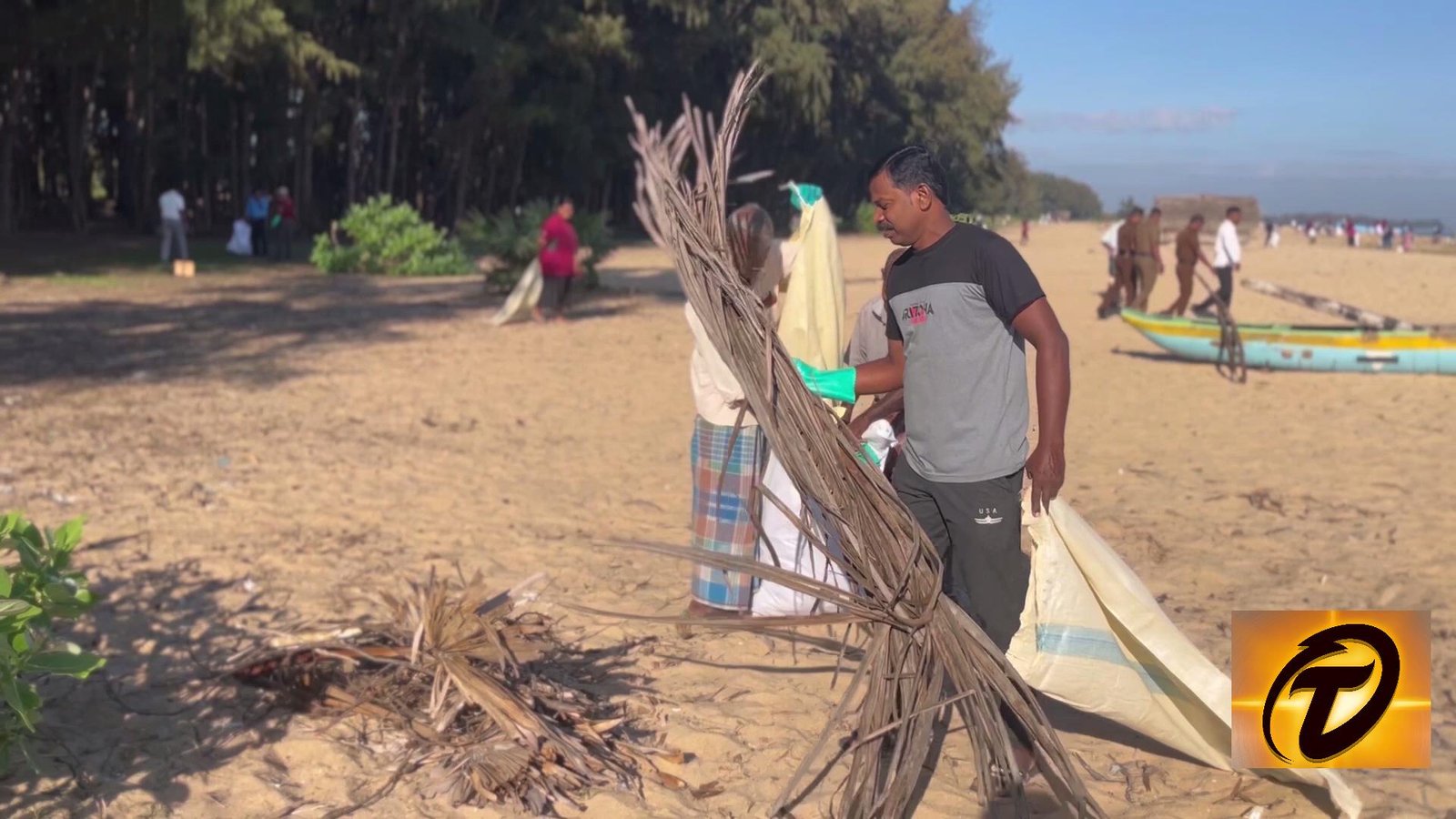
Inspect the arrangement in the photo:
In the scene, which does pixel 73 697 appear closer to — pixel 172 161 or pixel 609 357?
pixel 609 357

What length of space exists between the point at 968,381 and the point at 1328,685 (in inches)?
44.4

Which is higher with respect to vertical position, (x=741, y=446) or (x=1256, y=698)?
(x=741, y=446)

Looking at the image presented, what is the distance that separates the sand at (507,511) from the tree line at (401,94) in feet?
27.8

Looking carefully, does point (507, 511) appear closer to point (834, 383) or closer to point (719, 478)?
point (719, 478)

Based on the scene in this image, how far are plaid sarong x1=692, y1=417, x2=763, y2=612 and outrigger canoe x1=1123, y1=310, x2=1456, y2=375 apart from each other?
28.6ft

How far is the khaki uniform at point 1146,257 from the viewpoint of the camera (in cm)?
1625

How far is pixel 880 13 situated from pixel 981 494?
21.2 meters

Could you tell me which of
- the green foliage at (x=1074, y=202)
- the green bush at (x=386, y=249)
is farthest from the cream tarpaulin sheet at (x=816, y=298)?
the green foliage at (x=1074, y=202)

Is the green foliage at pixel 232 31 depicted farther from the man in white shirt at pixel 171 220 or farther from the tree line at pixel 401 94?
the man in white shirt at pixel 171 220

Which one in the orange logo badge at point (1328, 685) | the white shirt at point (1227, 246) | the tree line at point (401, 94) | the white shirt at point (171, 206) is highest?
the tree line at point (401, 94)

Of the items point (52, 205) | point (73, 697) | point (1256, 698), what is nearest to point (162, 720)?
point (73, 697)

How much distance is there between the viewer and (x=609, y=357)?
39.7 ft

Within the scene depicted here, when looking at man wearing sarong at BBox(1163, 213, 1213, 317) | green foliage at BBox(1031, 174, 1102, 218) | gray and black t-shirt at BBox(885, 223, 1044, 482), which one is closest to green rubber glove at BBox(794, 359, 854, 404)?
gray and black t-shirt at BBox(885, 223, 1044, 482)

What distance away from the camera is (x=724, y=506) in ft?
15.1
